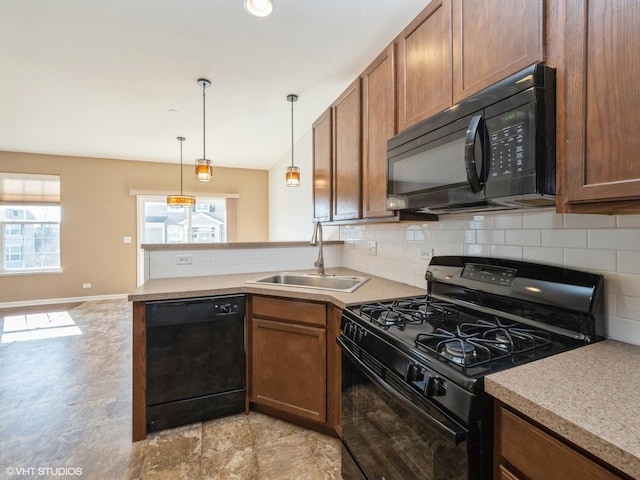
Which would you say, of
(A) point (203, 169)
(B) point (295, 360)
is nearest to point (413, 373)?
(B) point (295, 360)

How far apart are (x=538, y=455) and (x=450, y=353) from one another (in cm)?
29

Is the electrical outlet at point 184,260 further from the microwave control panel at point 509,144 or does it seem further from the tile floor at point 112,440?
the microwave control panel at point 509,144

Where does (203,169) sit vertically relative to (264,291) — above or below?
above

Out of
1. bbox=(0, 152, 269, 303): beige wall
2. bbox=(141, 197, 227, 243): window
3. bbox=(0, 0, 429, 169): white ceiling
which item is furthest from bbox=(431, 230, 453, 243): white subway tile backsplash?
bbox=(0, 152, 269, 303): beige wall

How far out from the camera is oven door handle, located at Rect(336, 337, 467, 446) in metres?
0.80

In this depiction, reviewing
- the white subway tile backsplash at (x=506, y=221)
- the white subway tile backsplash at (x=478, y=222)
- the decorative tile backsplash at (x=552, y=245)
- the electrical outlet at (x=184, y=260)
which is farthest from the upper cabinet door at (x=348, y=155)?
the electrical outlet at (x=184, y=260)

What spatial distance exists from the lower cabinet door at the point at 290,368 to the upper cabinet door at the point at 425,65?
1302mm

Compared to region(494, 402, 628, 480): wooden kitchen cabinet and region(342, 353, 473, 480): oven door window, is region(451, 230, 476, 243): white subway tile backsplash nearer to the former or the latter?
region(342, 353, 473, 480): oven door window

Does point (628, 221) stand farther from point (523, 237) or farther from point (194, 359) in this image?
point (194, 359)

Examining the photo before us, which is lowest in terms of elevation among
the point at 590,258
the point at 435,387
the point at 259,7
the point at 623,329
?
the point at 435,387

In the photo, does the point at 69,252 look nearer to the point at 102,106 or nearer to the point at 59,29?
the point at 102,106

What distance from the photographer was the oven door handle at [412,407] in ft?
2.63

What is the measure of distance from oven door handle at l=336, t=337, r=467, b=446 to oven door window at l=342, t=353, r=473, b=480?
0.01m

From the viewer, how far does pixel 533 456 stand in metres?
0.70
